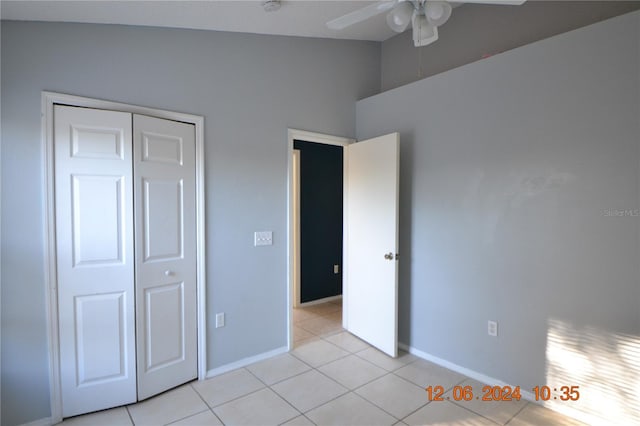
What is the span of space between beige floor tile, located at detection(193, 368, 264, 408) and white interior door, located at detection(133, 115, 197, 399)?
0.16 m

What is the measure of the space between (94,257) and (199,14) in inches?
70.2

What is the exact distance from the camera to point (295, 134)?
2.99 m

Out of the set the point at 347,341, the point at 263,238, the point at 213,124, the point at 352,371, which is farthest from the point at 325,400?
the point at 213,124

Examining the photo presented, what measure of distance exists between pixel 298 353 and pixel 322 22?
116 inches

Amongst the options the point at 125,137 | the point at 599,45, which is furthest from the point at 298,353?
the point at 599,45

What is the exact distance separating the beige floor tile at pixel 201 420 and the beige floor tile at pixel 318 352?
0.94 metres

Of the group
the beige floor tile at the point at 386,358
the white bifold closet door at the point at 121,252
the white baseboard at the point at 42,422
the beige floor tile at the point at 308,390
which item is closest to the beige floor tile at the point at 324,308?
the beige floor tile at the point at 386,358

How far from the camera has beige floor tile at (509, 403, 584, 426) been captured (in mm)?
1998

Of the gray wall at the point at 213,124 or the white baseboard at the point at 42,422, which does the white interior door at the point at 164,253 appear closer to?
the gray wall at the point at 213,124

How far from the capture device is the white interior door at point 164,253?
2.21m

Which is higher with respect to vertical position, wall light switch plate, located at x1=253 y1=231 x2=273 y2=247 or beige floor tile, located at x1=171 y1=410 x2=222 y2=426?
wall light switch plate, located at x1=253 y1=231 x2=273 y2=247

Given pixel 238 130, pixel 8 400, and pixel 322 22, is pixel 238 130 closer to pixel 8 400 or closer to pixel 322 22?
pixel 322 22

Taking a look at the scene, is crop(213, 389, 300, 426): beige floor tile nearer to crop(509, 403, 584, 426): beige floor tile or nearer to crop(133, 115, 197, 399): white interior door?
crop(133, 115, 197, 399): white interior door

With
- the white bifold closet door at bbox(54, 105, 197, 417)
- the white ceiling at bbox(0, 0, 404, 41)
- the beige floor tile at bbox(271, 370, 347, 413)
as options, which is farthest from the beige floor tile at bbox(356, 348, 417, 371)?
the white ceiling at bbox(0, 0, 404, 41)
